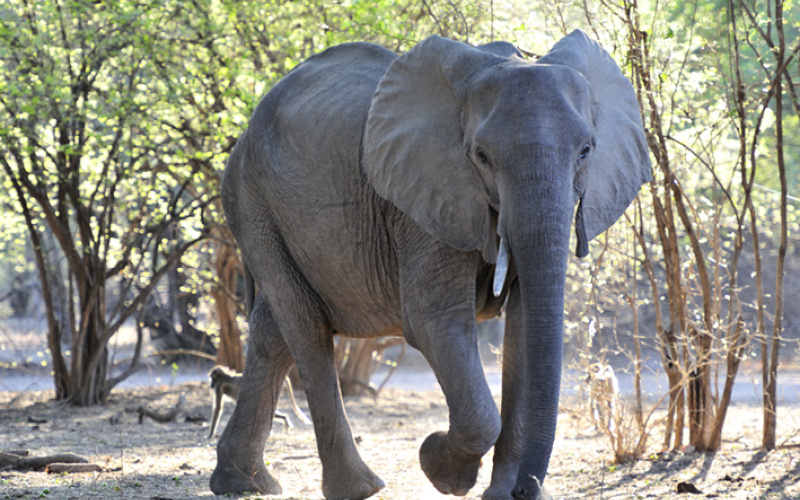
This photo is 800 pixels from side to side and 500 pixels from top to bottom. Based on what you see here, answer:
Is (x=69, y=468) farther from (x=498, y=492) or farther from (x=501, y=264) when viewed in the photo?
(x=501, y=264)

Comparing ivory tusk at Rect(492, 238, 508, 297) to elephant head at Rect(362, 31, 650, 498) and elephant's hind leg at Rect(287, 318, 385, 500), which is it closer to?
elephant head at Rect(362, 31, 650, 498)

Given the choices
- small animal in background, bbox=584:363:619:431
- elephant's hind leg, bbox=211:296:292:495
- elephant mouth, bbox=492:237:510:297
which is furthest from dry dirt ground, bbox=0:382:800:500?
elephant mouth, bbox=492:237:510:297

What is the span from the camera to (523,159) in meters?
3.68

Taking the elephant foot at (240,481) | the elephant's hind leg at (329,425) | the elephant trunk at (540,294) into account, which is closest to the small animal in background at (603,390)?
the elephant's hind leg at (329,425)

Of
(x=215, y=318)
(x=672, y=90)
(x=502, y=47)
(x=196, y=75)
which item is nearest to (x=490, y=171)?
(x=502, y=47)

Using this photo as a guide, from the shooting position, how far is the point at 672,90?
730 cm

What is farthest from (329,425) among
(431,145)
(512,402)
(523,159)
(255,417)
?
(523,159)

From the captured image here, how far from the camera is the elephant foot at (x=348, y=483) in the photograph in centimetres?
516

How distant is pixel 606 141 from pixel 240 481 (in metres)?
3.11

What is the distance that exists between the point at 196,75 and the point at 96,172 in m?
2.49

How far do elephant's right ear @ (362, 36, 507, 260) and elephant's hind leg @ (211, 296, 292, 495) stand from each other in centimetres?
170

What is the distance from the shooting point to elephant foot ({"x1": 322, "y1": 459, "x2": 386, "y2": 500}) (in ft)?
16.9

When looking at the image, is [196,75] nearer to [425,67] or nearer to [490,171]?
[425,67]

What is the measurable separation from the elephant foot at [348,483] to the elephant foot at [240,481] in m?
0.68
